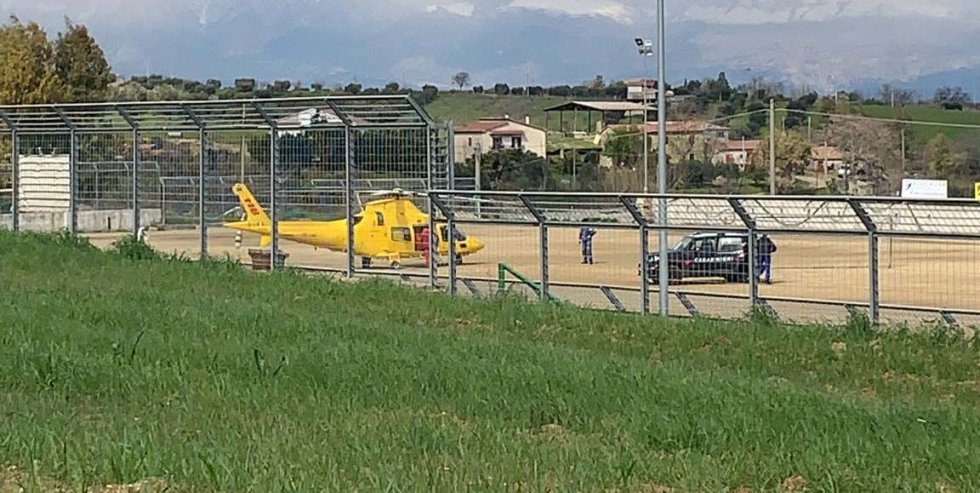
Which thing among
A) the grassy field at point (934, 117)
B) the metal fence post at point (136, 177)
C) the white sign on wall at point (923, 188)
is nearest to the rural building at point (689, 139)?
the grassy field at point (934, 117)

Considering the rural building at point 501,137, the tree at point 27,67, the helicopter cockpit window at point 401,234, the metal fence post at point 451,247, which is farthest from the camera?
the rural building at point 501,137

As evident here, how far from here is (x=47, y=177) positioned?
27594 millimetres

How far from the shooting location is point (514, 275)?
19.8 meters

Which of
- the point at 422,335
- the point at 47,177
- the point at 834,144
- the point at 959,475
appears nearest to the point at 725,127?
the point at 834,144

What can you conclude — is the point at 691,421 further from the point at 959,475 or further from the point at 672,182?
the point at 672,182

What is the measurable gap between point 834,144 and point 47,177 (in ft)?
191

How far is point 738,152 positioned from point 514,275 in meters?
60.9

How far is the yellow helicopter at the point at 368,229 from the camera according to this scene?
23.7 m

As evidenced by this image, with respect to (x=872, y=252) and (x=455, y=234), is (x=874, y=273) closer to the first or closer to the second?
(x=872, y=252)

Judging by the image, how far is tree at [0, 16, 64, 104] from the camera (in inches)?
2418

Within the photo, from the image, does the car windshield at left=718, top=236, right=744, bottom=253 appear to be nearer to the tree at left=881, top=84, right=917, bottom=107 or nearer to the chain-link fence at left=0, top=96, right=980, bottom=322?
the chain-link fence at left=0, top=96, right=980, bottom=322

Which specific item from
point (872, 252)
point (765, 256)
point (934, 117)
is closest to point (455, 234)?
point (765, 256)

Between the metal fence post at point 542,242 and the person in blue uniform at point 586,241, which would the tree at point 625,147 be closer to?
the person in blue uniform at point 586,241

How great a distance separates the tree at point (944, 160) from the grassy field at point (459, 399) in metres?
61.5
